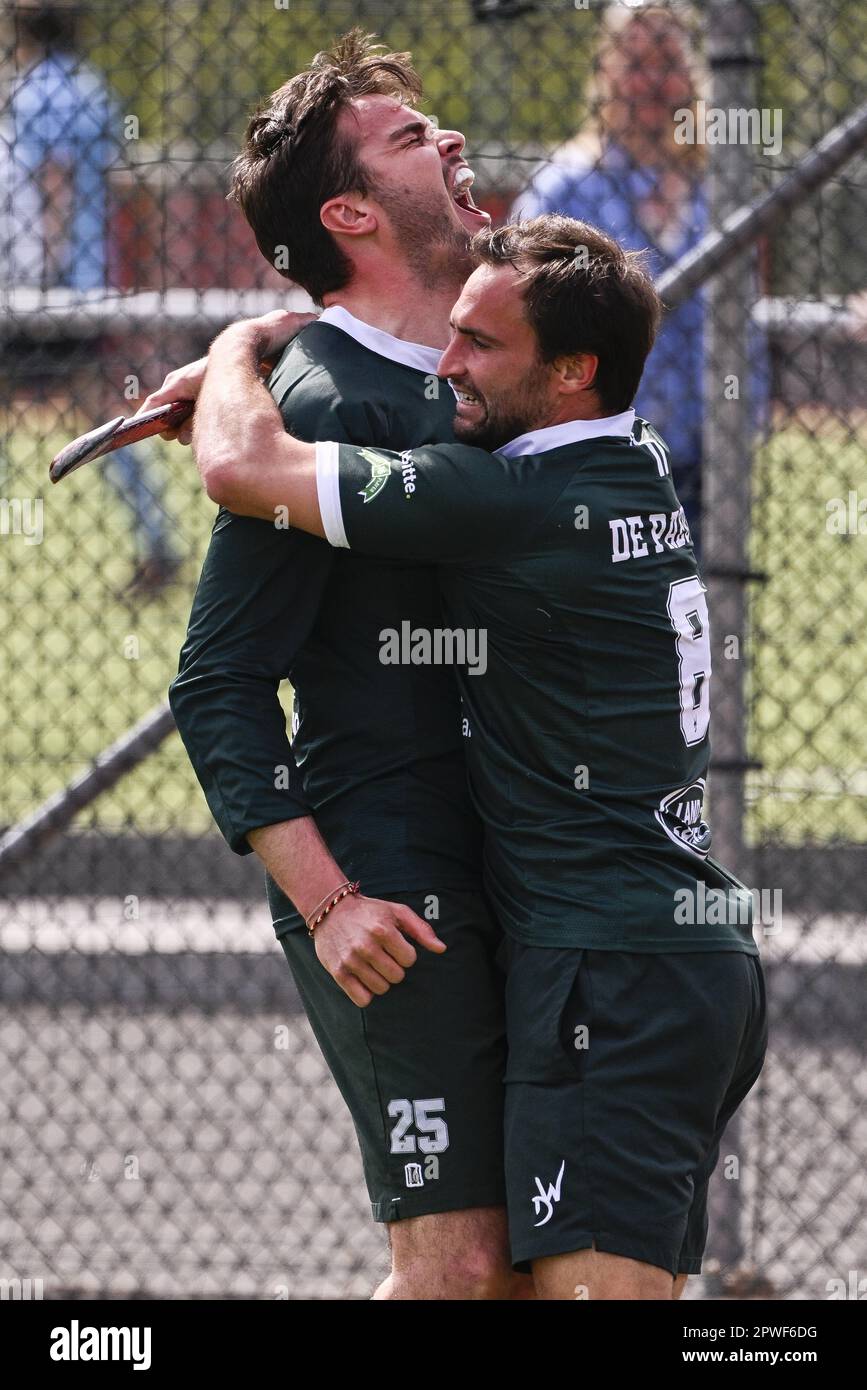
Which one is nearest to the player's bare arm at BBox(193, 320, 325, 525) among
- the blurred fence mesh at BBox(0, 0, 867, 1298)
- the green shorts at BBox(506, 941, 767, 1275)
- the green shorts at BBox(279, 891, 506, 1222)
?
the green shorts at BBox(279, 891, 506, 1222)

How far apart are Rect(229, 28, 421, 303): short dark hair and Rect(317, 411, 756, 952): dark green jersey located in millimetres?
550

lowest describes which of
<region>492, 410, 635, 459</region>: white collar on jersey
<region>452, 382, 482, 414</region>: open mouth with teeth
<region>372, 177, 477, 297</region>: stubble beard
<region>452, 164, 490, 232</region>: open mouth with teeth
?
<region>492, 410, 635, 459</region>: white collar on jersey

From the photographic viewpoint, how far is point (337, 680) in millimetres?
2746

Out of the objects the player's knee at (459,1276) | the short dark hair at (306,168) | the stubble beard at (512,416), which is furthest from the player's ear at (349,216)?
the player's knee at (459,1276)

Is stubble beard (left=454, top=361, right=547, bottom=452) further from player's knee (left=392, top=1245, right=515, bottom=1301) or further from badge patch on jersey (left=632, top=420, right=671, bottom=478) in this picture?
player's knee (left=392, top=1245, right=515, bottom=1301)

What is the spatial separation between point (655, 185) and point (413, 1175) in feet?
9.33

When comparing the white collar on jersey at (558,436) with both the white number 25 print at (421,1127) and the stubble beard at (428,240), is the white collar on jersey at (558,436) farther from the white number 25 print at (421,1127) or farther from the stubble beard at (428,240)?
the white number 25 print at (421,1127)

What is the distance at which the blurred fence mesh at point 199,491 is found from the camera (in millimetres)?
4254

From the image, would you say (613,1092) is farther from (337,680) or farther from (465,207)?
(465,207)

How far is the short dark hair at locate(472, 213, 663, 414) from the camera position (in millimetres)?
2543
